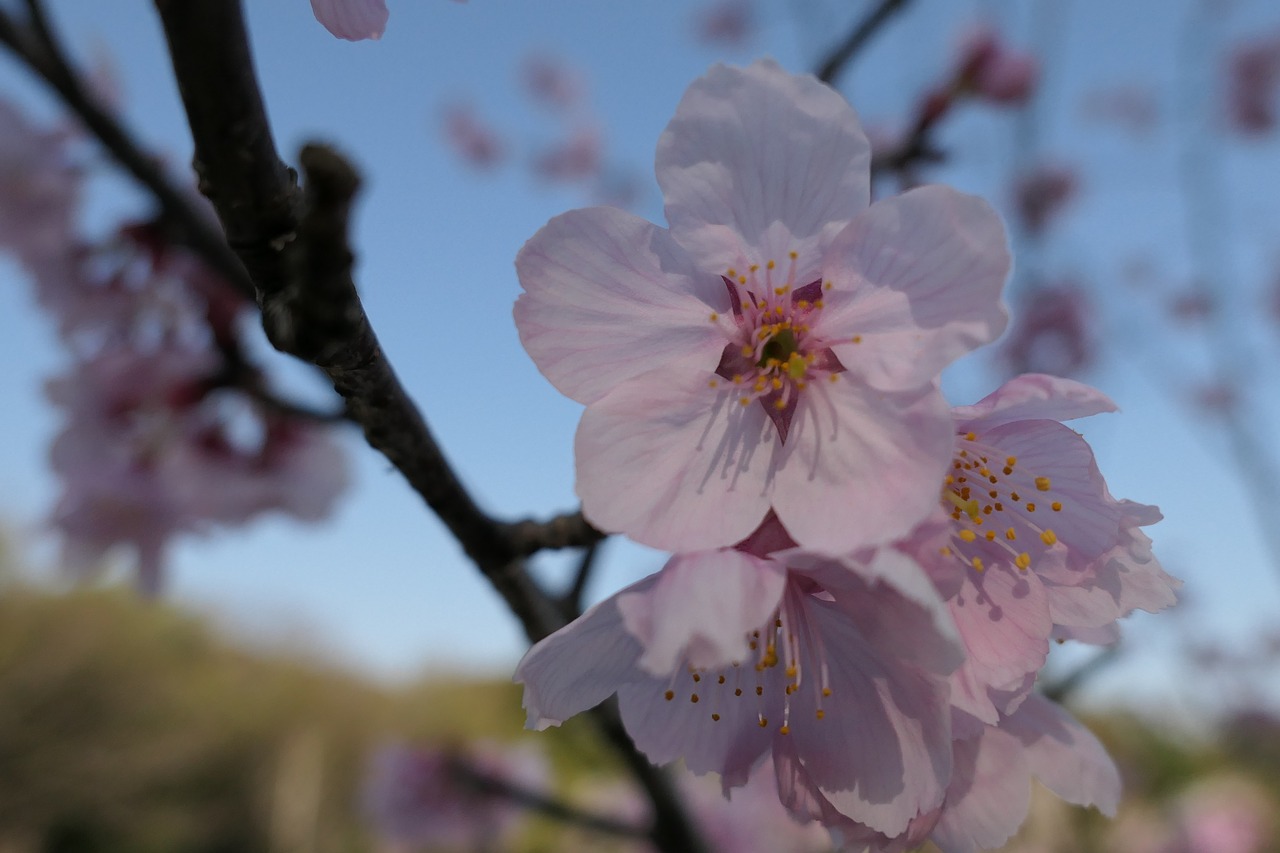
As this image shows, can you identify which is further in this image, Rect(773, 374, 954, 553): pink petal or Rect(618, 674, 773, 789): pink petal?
Rect(618, 674, 773, 789): pink petal

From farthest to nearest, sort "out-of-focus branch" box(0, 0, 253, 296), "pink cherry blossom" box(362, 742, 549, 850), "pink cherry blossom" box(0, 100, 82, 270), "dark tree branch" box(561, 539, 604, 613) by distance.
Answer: "pink cherry blossom" box(362, 742, 549, 850), "pink cherry blossom" box(0, 100, 82, 270), "out-of-focus branch" box(0, 0, 253, 296), "dark tree branch" box(561, 539, 604, 613)

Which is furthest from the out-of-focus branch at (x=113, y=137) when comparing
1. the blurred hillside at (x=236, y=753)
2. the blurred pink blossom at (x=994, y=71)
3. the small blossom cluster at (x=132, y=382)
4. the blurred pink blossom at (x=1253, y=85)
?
the blurred pink blossom at (x=1253, y=85)

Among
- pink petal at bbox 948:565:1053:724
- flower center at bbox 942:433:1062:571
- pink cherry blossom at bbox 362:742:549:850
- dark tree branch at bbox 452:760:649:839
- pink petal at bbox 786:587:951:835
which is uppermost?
flower center at bbox 942:433:1062:571

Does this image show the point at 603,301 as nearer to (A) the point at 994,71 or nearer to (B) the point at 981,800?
(B) the point at 981,800

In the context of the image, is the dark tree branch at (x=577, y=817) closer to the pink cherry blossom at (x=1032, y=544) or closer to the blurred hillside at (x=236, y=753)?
the pink cherry blossom at (x=1032, y=544)

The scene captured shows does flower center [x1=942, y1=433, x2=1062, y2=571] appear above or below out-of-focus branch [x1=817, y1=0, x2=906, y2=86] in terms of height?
below

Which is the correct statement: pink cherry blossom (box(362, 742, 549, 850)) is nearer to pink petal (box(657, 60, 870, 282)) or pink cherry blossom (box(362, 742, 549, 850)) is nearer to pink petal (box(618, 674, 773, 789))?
pink petal (box(618, 674, 773, 789))

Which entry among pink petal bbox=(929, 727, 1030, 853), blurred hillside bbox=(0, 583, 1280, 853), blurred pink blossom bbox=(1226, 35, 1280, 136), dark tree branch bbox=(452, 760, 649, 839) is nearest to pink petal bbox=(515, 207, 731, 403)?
pink petal bbox=(929, 727, 1030, 853)
